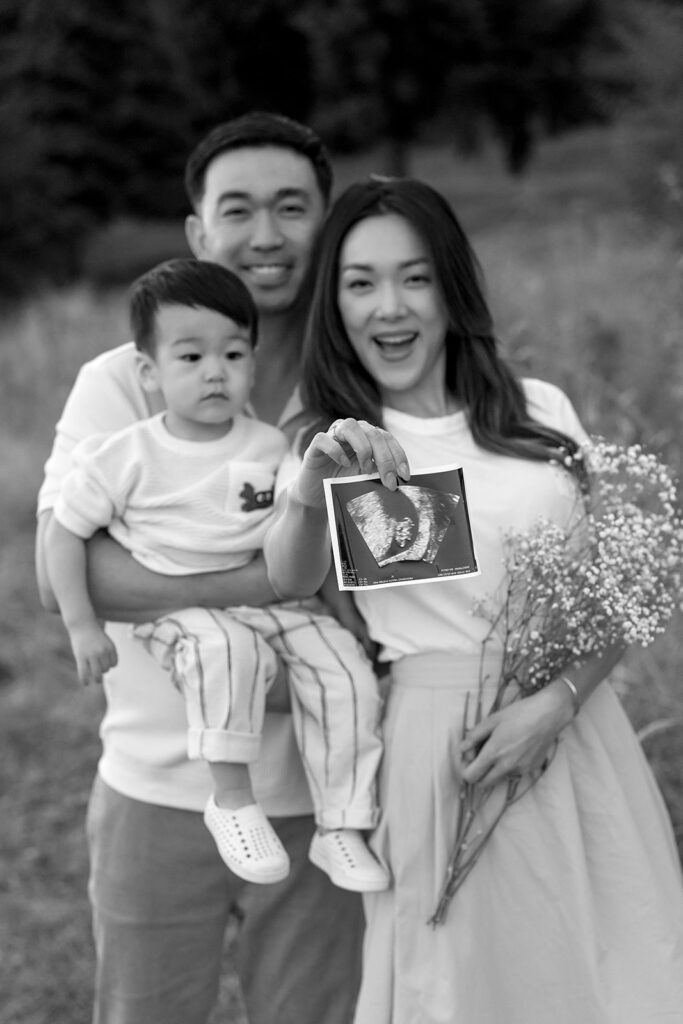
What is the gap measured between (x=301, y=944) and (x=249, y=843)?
1.65ft

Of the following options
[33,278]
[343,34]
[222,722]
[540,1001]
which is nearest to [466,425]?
[222,722]

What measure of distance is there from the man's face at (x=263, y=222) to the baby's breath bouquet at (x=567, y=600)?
2.93ft

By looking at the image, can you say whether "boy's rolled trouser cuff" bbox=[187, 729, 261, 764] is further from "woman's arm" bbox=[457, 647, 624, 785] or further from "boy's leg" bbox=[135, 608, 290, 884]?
"woman's arm" bbox=[457, 647, 624, 785]

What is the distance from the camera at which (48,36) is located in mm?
23516

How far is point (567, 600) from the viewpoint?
219 cm

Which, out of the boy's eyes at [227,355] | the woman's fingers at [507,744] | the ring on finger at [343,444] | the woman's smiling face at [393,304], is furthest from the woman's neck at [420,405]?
the woman's fingers at [507,744]

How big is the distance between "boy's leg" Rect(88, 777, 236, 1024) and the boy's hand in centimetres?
38

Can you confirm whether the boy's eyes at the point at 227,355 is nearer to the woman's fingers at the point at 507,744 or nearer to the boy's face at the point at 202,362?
the boy's face at the point at 202,362

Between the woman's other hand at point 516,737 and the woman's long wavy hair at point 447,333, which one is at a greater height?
the woman's long wavy hair at point 447,333

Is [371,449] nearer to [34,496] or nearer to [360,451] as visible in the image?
[360,451]

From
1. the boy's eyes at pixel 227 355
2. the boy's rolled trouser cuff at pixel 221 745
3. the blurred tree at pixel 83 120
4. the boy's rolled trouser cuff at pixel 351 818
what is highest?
the blurred tree at pixel 83 120

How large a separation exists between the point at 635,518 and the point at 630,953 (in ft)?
2.82

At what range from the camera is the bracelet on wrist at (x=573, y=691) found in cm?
231

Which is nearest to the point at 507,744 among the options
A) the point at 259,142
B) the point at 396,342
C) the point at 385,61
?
the point at 396,342
